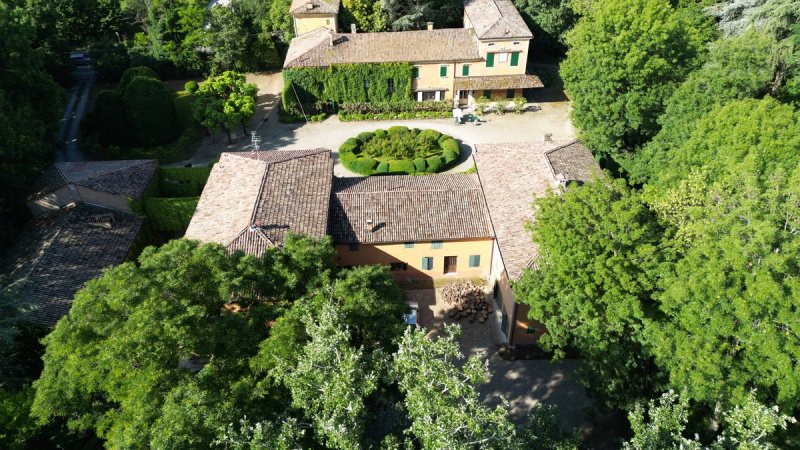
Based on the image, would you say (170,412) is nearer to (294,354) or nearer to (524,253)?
(294,354)

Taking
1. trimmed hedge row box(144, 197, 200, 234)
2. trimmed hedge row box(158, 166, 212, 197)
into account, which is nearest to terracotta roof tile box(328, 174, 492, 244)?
trimmed hedge row box(144, 197, 200, 234)

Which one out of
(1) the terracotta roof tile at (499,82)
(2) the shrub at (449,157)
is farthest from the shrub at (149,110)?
(1) the terracotta roof tile at (499,82)

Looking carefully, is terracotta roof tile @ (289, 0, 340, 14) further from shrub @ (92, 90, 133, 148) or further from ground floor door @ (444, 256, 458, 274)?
ground floor door @ (444, 256, 458, 274)

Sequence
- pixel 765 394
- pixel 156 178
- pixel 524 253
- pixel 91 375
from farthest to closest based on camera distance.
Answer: pixel 156 178
pixel 524 253
pixel 765 394
pixel 91 375

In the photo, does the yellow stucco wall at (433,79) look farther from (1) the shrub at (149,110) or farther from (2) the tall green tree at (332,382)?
(2) the tall green tree at (332,382)

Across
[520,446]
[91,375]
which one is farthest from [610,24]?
[91,375]

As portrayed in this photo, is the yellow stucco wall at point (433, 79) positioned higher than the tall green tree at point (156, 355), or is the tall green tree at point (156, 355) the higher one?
the tall green tree at point (156, 355)
